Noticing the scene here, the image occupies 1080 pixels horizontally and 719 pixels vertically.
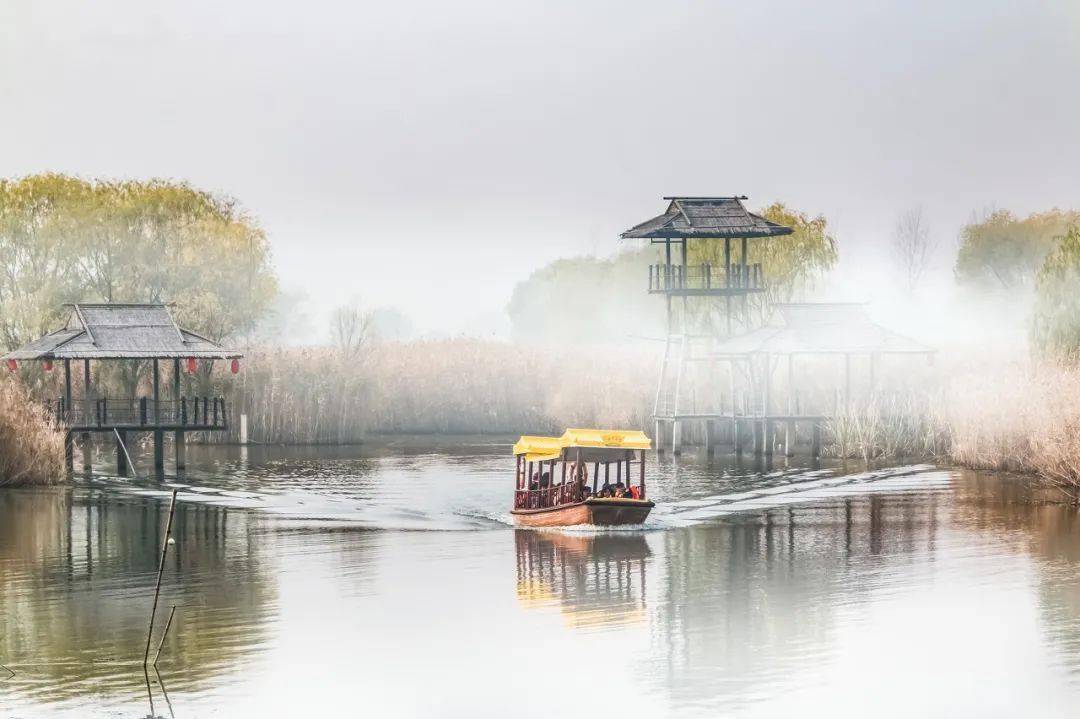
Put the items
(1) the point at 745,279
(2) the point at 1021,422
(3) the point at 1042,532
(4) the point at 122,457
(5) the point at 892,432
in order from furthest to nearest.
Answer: (1) the point at 745,279 → (5) the point at 892,432 → (4) the point at 122,457 → (2) the point at 1021,422 → (3) the point at 1042,532

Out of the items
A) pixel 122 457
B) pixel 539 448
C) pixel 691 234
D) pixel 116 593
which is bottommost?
pixel 116 593

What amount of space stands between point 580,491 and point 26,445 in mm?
16100

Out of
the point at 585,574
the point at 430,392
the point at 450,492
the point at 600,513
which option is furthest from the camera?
the point at 430,392

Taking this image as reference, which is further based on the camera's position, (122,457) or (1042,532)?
(122,457)

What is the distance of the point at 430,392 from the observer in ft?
225

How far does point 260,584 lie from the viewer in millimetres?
28750

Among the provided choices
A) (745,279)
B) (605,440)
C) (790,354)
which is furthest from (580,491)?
(745,279)

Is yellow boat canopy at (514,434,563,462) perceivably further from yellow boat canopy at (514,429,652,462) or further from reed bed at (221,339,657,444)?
reed bed at (221,339,657,444)

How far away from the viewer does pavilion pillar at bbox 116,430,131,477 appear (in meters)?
49.4

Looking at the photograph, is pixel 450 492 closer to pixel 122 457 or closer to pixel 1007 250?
pixel 122 457

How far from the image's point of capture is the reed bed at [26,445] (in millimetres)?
43125

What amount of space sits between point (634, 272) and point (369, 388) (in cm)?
6870

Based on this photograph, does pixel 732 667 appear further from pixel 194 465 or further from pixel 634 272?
pixel 634 272

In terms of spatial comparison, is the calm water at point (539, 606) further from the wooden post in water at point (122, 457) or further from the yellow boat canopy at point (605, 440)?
the wooden post in water at point (122, 457)
